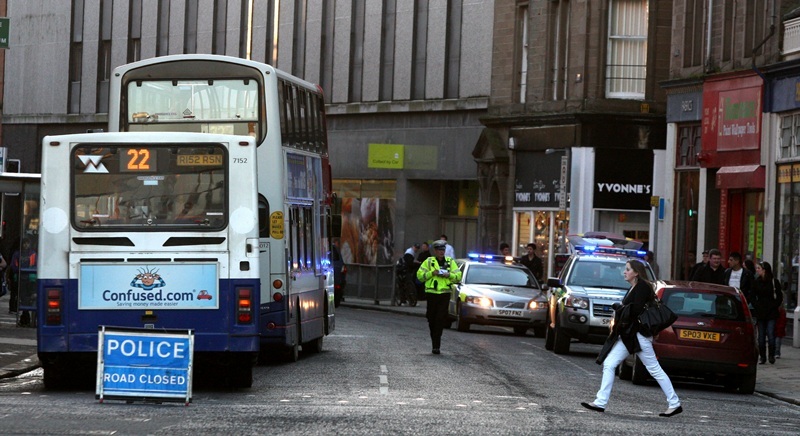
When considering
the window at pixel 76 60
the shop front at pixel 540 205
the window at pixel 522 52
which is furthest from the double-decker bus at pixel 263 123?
the window at pixel 76 60

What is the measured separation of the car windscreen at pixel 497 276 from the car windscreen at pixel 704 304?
1108cm

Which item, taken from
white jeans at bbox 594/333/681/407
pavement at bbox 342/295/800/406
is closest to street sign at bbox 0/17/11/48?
white jeans at bbox 594/333/681/407

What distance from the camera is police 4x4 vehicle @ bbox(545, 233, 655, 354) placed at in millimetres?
26156

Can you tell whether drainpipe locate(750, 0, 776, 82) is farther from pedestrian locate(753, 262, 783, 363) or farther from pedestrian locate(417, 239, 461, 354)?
pedestrian locate(417, 239, 461, 354)

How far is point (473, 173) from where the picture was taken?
48.9 metres

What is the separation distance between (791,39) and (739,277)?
24.8 feet

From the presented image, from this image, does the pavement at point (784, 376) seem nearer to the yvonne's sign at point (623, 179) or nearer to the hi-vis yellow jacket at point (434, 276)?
the hi-vis yellow jacket at point (434, 276)

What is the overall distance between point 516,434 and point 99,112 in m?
50.5

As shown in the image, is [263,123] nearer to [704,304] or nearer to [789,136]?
[704,304]

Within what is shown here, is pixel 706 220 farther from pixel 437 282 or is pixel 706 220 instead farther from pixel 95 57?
pixel 95 57

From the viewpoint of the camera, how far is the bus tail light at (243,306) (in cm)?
1689

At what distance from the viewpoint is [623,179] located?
142ft

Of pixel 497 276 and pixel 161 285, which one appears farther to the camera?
pixel 497 276

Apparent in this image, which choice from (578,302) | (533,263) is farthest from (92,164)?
(533,263)
